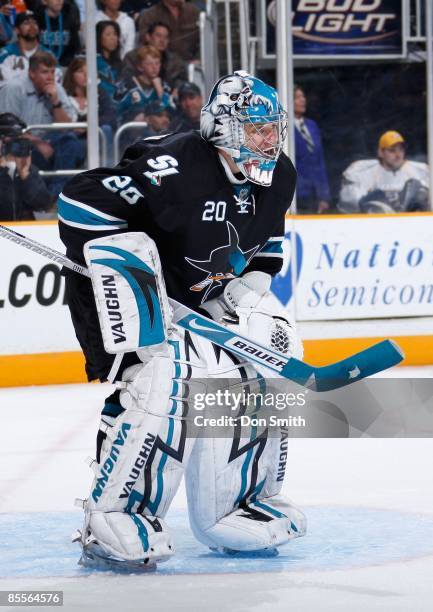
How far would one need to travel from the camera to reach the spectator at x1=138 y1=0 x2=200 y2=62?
6199mm

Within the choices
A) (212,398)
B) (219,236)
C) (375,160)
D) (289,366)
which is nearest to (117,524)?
(212,398)

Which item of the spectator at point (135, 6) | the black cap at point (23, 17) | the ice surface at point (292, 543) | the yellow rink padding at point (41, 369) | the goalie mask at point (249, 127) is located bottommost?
the yellow rink padding at point (41, 369)

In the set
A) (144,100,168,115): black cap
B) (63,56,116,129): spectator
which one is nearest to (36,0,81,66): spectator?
(63,56,116,129): spectator

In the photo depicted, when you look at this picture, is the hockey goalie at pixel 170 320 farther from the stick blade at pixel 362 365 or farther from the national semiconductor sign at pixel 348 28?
the national semiconductor sign at pixel 348 28

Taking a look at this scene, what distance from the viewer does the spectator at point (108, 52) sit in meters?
6.02

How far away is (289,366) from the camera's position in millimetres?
2342

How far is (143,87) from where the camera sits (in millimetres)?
6039

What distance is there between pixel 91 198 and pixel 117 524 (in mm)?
638

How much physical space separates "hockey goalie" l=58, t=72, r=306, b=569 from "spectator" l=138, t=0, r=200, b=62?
12.7 feet

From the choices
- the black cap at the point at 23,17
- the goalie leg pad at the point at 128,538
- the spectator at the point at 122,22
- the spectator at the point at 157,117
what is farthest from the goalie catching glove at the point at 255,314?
the black cap at the point at 23,17

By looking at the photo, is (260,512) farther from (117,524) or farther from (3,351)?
(3,351)

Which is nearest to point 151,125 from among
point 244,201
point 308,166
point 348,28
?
point 308,166

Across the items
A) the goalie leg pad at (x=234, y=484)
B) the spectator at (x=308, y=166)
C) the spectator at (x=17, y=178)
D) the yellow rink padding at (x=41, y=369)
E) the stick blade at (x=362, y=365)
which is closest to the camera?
the stick blade at (x=362, y=365)

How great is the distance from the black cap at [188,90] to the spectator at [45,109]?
0.57 metres
